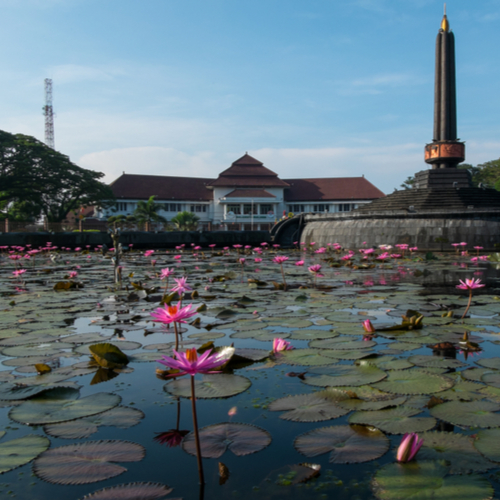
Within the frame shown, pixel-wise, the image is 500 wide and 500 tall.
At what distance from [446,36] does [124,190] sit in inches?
1246

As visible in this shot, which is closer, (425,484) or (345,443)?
(425,484)

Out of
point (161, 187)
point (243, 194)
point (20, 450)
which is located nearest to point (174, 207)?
point (161, 187)

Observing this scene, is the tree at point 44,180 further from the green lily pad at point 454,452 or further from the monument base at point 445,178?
the green lily pad at point 454,452

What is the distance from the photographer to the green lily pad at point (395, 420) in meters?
1.52

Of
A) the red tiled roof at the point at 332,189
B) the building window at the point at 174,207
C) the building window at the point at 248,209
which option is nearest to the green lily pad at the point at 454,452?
the building window at the point at 248,209

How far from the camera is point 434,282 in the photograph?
5.87 metres

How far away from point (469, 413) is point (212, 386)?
1027 millimetres

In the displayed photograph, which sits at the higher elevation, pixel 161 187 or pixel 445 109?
pixel 445 109

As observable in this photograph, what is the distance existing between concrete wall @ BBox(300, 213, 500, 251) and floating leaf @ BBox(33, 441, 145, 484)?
13282 mm

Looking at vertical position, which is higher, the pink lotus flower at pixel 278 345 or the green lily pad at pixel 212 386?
the pink lotus flower at pixel 278 345

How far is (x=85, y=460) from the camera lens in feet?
4.35

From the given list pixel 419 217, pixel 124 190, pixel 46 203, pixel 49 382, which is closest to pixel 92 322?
pixel 49 382

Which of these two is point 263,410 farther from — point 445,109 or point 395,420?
point 445,109

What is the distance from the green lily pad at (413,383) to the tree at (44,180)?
31.2 metres
